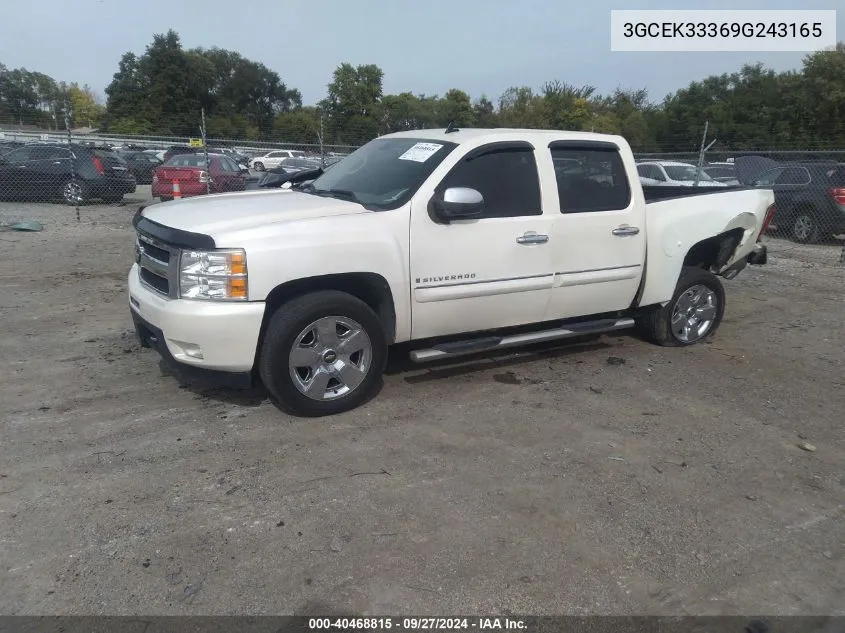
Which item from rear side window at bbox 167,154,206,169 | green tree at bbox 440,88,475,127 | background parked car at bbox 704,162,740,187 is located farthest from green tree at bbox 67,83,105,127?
background parked car at bbox 704,162,740,187

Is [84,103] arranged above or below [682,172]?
above

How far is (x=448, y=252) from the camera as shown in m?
4.54

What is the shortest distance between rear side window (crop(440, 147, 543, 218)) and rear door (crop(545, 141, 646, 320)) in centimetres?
23

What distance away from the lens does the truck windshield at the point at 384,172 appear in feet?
15.1

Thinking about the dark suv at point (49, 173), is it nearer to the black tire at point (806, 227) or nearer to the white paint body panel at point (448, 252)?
the white paint body panel at point (448, 252)

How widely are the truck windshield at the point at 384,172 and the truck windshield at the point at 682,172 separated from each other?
1123cm

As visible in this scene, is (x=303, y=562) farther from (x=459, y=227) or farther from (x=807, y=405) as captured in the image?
(x=807, y=405)

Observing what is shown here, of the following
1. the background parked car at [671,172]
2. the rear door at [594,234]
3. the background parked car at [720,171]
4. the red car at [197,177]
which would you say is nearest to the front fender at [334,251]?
the rear door at [594,234]

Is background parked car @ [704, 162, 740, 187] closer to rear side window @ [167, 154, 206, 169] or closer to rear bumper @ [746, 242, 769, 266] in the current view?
rear bumper @ [746, 242, 769, 266]

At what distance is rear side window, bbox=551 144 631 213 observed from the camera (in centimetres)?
512

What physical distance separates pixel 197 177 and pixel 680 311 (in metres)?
11.4

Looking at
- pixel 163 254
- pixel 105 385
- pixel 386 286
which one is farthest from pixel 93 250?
pixel 386 286

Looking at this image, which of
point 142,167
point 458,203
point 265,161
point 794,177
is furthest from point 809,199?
point 265,161

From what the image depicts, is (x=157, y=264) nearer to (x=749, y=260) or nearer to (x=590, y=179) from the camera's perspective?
(x=590, y=179)
